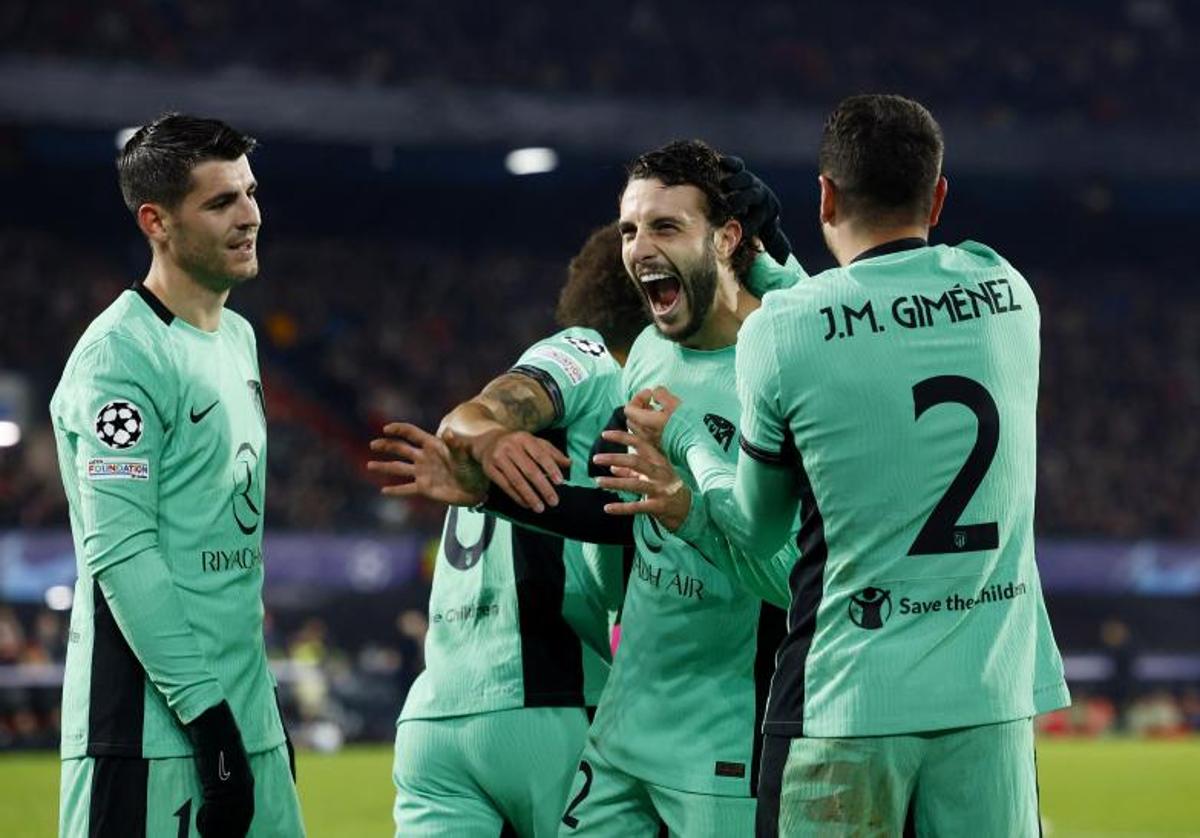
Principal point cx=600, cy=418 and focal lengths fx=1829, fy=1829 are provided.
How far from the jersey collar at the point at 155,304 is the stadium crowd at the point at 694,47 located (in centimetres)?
2315

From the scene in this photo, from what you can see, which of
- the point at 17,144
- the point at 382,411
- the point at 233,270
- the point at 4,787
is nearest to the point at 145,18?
the point at 17,144

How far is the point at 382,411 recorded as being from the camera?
29141 mm

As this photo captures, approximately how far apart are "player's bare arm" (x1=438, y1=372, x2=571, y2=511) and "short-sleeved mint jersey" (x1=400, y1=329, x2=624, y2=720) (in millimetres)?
233

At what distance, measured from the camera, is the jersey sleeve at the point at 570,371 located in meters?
4.83

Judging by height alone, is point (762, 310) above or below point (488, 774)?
above

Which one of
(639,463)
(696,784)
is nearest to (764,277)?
(639,463)

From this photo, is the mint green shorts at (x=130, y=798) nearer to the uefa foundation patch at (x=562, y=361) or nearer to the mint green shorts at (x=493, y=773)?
the mint green shorts at (x=493, y=773)

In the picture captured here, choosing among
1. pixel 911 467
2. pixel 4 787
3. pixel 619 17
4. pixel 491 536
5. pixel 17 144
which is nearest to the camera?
pixel 911 467

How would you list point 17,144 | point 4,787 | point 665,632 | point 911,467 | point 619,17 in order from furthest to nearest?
point 619,17 < point 17,144 < point 4,787 < point 665,632 < point 911,467

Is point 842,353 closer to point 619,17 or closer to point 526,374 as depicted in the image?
point 526,374

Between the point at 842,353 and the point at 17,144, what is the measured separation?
26.9 meters

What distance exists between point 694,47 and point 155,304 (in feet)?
90.6

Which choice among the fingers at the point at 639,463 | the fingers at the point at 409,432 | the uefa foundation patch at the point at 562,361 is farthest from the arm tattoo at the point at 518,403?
the fingers at the point at 639,463

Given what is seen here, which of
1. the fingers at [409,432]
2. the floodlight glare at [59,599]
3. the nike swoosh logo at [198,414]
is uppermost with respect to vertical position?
the floodlight glare at [59,599]
